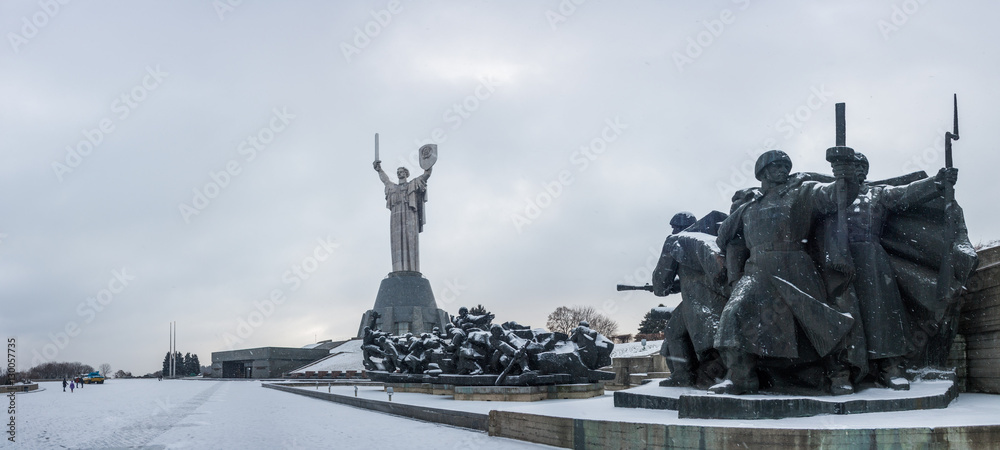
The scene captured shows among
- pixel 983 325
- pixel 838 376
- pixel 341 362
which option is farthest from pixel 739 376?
pixel 341 362

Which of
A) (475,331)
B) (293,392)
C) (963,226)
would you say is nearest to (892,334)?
(963,226)

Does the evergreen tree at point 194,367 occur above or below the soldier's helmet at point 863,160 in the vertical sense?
below

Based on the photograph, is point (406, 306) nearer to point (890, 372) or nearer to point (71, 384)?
point (71, 384)

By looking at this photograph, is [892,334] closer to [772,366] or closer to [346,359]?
[772,366]

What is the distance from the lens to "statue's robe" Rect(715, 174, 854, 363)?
7109mm

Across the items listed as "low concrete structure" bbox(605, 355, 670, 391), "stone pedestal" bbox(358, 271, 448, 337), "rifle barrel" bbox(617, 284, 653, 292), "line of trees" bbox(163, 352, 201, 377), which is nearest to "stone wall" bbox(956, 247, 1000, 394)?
"rifle barrel" bbox(617, 284, 653, 292)

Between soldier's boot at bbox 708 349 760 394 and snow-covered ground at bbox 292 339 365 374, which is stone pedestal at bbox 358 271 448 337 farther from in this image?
soldier's boot at bbox 708 349 760 394

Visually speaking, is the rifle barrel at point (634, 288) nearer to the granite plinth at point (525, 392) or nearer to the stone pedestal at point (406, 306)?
the granite plinth at point (525, 392)

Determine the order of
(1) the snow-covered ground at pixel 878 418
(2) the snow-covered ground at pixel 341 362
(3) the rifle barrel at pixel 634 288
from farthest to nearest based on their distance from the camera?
(2) the snow-covered ground at pixel 341 362 < (3) the rifle barrel at pixel 634 288 < (1) the snow-covered ground at pixel 878 418

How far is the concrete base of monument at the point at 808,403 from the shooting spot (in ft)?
21.2

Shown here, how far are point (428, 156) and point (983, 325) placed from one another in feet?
99.0

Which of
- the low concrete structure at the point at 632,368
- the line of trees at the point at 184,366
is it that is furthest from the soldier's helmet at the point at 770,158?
the line of trees at the point at 184,366

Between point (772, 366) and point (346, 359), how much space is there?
31144mm

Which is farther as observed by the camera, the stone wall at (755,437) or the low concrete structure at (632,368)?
the low concrete structure at (632,368)
